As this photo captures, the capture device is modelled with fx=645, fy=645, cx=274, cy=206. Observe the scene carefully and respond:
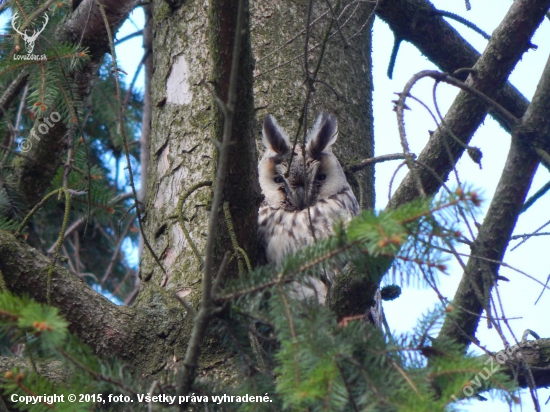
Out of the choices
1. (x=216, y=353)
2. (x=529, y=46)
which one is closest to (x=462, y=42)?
(x=529, y=46)

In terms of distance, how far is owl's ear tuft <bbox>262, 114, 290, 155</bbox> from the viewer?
2.72 metres

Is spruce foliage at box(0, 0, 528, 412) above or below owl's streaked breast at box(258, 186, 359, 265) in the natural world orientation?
below

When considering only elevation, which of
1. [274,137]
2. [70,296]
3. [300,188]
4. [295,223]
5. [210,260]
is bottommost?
[210,260]

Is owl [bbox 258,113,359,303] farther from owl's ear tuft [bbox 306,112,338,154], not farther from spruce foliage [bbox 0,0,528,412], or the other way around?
spruce foliage [bbox 0,0,528,412]

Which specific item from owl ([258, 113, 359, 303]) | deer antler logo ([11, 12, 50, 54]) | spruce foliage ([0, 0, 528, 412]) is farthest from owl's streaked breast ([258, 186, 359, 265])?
deer antler logo ([11, 12, 50, 54])

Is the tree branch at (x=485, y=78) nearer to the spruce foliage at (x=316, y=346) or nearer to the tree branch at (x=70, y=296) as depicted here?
the spruce foliage at (x=316, y=346)

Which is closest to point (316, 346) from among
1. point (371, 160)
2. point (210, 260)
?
point (210, 260)

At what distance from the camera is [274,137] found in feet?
9.12

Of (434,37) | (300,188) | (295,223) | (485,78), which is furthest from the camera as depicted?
(434,37)

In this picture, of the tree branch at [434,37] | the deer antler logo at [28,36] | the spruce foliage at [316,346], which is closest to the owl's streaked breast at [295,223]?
the tree branch at [434,37]

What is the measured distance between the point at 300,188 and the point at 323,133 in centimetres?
29

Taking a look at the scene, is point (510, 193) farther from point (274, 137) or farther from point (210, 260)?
point (210, 260)

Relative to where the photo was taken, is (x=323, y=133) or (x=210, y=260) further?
(x=323, y=133)

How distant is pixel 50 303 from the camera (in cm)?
185
